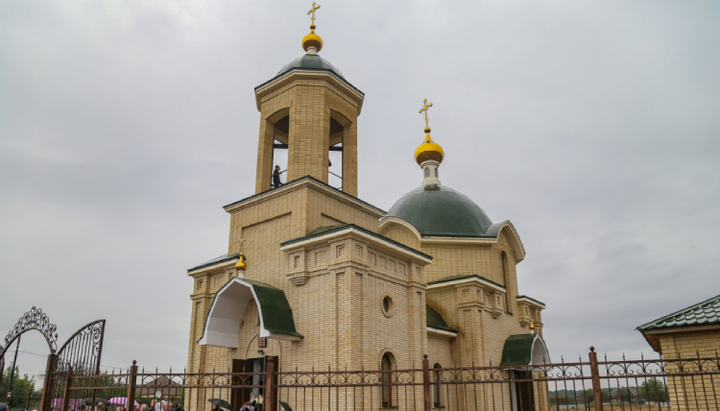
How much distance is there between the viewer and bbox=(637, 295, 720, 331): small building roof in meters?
7.92

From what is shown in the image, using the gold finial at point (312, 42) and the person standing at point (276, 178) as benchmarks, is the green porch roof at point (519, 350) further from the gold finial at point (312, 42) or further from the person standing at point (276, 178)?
the gold finial at point (312, 42)

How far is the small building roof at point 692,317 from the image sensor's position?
7.92 metres

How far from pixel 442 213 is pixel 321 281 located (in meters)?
8.86

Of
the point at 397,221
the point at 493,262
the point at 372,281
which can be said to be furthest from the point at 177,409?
the point at 493,262

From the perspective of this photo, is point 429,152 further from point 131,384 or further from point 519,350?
point 131,384

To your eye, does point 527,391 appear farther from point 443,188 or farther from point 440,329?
point 443,188

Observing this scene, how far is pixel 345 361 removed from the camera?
10.1 m

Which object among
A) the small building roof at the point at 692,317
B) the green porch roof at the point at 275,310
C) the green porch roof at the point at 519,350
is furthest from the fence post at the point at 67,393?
the green porch roof at the point at 519,350

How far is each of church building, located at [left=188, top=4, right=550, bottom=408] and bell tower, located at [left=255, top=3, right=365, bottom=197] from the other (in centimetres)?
3

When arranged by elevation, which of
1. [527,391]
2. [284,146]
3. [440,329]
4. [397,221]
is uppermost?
[284,146]

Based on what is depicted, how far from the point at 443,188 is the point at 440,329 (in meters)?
7.12

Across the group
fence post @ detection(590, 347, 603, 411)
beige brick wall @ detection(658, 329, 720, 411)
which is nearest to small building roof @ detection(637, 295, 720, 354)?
beige brick wall @ detection(658, 329, 720, 411)

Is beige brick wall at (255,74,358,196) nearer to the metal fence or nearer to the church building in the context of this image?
the church building

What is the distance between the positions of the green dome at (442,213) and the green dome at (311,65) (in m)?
6.84
